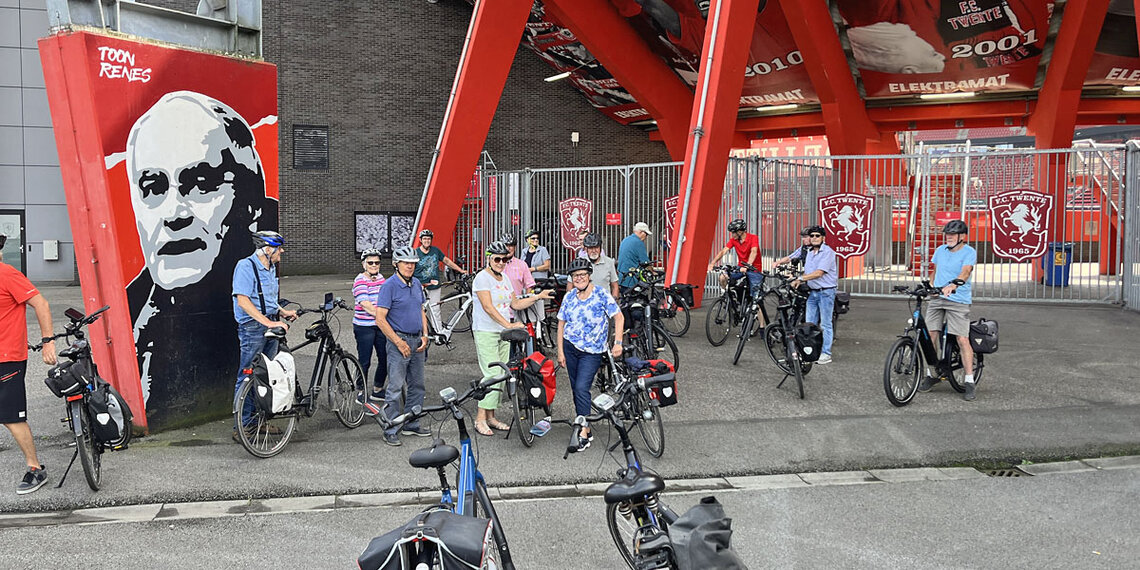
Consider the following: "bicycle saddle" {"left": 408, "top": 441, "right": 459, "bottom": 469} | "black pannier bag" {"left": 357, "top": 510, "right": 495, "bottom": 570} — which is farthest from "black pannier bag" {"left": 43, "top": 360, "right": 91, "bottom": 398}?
"black pannier bag" {"left": 357, "top": 510, "right": 495, "bottom": 570}

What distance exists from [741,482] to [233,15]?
22.6ft

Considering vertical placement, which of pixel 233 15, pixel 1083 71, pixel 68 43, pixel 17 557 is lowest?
pixel 17 557

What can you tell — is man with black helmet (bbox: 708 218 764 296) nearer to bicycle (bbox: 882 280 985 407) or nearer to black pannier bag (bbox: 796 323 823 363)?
black pannier bag (bbox: 796 323 823 363)

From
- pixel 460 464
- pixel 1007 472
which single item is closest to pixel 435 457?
pixel 460 464

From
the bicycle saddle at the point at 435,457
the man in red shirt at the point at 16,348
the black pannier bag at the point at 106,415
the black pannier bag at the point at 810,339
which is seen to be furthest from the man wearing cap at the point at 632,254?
the bicycle saddle at the point at 435,457

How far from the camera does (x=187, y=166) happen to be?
8.45 m

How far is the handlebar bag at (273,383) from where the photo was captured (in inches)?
296

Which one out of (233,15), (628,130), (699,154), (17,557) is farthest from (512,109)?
(17,557)

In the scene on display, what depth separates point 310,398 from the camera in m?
8.30

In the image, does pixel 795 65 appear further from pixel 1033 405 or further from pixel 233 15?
pixel 233 15

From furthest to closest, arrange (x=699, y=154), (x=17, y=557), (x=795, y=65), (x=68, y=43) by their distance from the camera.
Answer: (x=795, y=65), (x=699, y=154), (x=68, y=43), (x=17, y=557)

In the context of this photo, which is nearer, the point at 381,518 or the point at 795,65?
the point at 381,518

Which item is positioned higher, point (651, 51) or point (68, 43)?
point (651, 51)

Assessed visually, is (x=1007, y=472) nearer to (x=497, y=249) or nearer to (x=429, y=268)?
(x=497, y=249)
